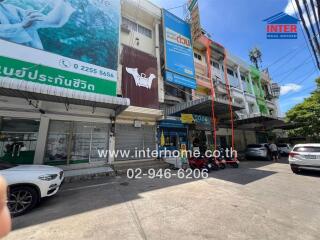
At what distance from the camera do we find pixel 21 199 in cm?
463

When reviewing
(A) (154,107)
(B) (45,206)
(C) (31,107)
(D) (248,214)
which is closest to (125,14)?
(A) (154,107)

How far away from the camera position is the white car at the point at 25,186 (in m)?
4.50

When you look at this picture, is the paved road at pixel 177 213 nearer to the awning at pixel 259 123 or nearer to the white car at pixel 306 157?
the white car at pixel 306 157

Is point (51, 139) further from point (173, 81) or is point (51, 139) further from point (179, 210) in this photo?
point (173, 81)

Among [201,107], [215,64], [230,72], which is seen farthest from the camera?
[230,72]

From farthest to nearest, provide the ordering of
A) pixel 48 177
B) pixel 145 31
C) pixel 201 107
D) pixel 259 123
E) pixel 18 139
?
pixel 259 123 < pixel 145 31 < pixel 201 107 < pixel 18 139 < pixel 48 177

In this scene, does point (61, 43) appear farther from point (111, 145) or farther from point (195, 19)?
point (195, 19)

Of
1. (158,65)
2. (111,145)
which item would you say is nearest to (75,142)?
(111,145)

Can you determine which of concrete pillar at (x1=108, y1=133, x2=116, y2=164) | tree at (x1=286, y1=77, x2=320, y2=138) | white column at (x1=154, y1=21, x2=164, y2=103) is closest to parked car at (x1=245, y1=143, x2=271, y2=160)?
tree at (x1=286, y1=77, x2=320, y2=138)

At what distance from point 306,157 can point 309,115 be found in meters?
11.1

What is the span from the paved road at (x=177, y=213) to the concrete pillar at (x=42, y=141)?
9.80 feet

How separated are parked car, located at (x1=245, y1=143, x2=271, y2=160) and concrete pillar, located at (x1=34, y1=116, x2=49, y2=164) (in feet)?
54.4

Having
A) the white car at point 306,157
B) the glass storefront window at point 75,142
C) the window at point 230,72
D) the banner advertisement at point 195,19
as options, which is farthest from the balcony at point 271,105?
the glass storefront window at point 75,142

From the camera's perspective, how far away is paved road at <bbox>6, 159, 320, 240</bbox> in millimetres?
3547
